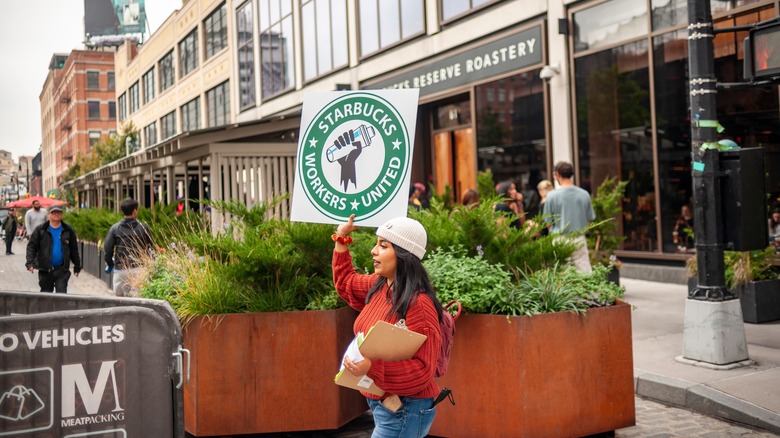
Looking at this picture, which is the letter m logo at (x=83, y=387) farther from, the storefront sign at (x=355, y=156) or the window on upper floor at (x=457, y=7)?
the window on upper floor at (x=457, y=7)

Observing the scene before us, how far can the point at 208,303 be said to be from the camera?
5.53 meters

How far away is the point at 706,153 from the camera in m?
6.88

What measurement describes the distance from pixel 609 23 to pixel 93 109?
74.9m

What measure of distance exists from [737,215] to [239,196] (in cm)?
855

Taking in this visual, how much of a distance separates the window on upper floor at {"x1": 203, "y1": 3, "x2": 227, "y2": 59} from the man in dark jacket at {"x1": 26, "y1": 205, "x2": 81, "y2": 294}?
23633 millimetres

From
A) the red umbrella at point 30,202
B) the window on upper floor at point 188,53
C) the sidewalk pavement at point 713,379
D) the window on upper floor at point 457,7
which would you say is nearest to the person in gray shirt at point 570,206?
the sidewalk pavement at point 713,379

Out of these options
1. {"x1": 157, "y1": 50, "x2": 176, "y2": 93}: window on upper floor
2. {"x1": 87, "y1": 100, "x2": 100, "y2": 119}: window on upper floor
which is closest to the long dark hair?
{"x1": 157, "y1": 50, "x2": 176, "y2": 93}: window on upper floor

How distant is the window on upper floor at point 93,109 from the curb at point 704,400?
264 ft

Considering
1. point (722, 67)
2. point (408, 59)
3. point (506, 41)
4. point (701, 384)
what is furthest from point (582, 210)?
point (408, 59)

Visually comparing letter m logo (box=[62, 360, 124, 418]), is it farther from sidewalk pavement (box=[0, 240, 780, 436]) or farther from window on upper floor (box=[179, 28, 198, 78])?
window on upper floor (box=[179, 28, 198, 78])

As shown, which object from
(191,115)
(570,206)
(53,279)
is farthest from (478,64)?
(191,115)

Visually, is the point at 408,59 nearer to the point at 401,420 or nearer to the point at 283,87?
the point at 283,87

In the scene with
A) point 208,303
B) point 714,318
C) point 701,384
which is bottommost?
point 701,384

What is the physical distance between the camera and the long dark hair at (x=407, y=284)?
3273 millimetres
